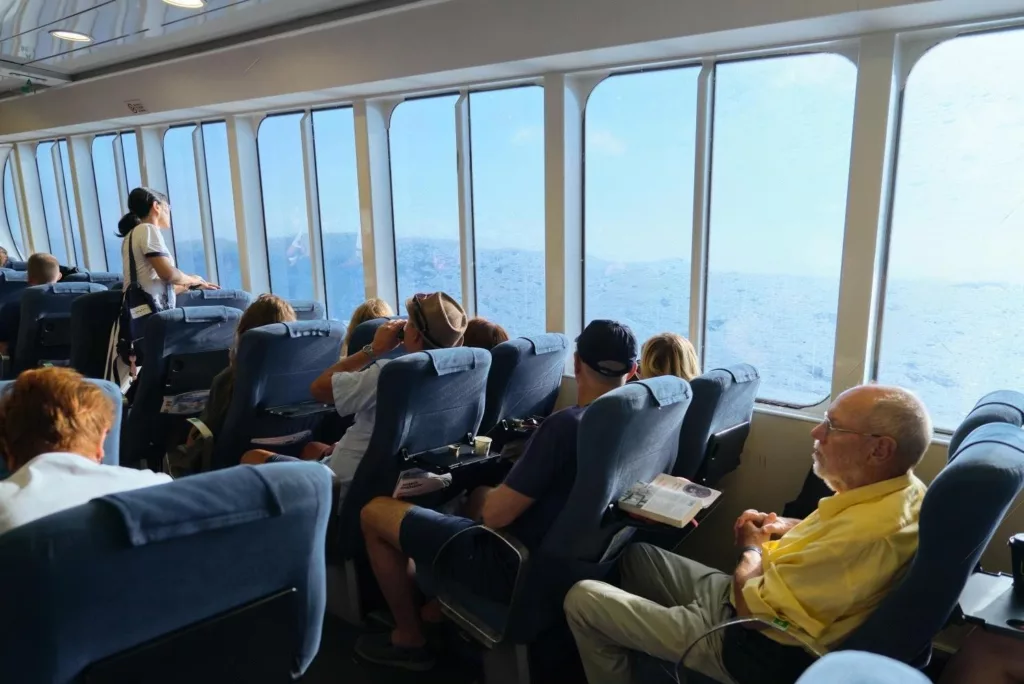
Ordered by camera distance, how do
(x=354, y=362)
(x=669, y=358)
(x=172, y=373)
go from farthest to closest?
(x=172, y=373), (x=354, y=362), (x=669, y=358)

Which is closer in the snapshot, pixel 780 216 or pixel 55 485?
pixel 55 485

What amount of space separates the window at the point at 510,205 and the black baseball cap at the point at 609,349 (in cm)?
191

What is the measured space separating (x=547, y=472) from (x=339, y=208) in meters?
4.09

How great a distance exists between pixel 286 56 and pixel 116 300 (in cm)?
201

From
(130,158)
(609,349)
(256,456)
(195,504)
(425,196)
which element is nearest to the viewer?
(195,504)

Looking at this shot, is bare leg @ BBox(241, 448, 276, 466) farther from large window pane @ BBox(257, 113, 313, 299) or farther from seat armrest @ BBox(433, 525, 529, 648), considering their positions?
large window pane @ BBox(257, 113, 313, 299)

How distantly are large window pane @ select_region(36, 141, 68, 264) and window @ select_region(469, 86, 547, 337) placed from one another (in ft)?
23.7

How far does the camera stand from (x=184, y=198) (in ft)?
23.2

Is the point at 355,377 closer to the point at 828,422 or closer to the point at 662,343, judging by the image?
the point at 662,343

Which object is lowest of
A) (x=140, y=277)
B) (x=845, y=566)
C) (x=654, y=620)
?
(x=654, y=620)

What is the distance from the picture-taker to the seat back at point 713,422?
2.28 m

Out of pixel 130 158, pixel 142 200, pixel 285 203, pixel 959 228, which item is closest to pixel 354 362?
pixel 142 200

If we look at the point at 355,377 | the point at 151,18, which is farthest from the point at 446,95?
the point at 355,377

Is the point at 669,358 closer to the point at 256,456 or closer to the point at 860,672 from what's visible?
the point at 256,456
